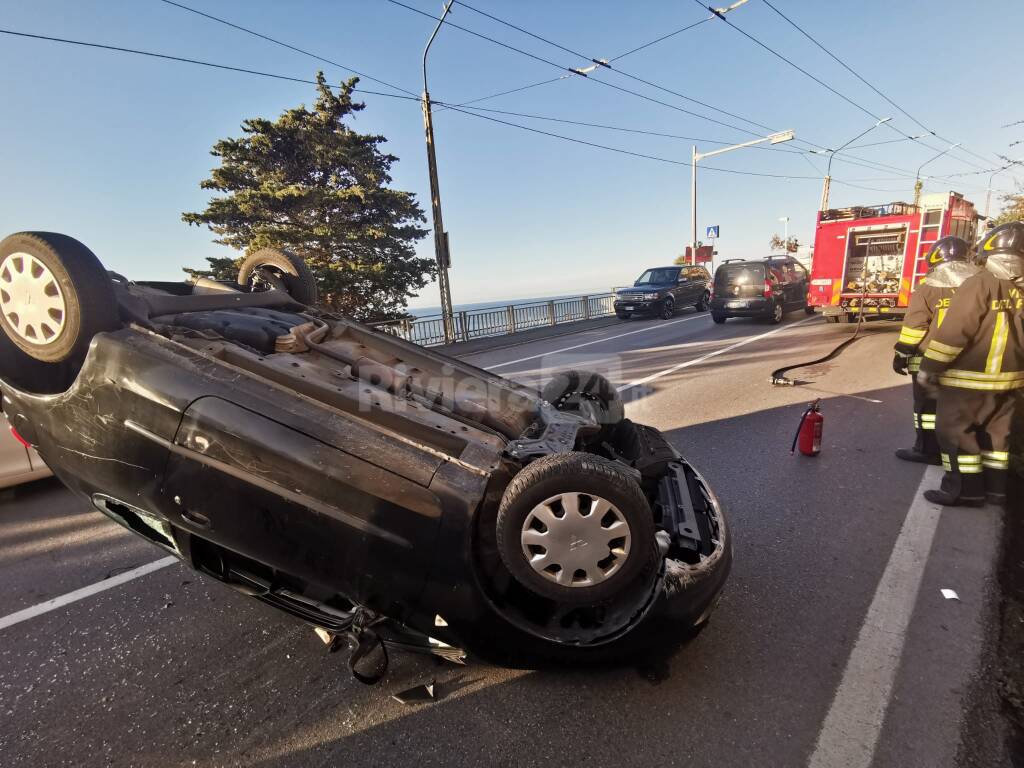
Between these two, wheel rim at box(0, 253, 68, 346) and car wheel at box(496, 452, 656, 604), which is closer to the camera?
car wheel at box(496, 452, 656, 604)

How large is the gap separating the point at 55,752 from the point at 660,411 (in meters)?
5.58

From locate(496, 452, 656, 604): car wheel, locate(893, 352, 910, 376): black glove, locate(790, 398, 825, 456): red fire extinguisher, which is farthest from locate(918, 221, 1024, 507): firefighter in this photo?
locate(496, 452, 656, 604): car wheel

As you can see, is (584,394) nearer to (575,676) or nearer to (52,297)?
(575,676)

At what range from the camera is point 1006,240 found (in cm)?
372

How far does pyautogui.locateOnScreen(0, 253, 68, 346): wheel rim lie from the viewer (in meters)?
1.91

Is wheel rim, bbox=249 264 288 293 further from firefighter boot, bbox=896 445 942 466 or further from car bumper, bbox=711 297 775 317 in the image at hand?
car bumper, bbox=711 297 775 317

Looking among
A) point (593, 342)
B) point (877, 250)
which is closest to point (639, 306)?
point (593, 342)

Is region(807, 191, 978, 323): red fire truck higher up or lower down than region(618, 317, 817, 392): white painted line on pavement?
higher up

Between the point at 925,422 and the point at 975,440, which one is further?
the point at 925,422

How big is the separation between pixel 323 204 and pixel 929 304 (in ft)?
62.0

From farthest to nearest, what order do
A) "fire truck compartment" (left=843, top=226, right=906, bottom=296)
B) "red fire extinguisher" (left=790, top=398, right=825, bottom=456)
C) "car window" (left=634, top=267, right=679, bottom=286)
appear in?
1. "car window" (left=634, top=267, right=679, bottom=286)
2. "fire truck compartment" (left=843, top=226, right=906, bottom=296)
3. "red fire extinguisher" (left=790, top=398, right=825, bottom=456)

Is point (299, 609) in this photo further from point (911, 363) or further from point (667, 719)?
point (911, 363)

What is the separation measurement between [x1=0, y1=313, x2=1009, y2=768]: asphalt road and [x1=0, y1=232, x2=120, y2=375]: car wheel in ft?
4.52

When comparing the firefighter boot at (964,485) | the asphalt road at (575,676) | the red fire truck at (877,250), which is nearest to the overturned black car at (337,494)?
the asphalt road at (575,676)
